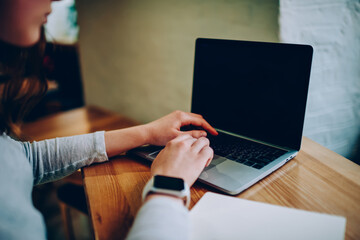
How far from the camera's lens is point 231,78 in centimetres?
76

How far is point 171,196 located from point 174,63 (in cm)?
90

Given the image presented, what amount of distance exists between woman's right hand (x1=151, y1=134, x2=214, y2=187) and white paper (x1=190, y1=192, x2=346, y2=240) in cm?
6

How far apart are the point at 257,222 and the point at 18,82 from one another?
692mm

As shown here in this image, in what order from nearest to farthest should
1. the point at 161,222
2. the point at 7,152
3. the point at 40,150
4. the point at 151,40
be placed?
1. the point at 161,222
2. the point at 7,152
3. the point at 40,150
4. the point at 151,40

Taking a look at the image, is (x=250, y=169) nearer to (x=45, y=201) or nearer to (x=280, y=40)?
(x=280, y=40)

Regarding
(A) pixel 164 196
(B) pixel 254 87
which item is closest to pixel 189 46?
(B) pixel 254 87

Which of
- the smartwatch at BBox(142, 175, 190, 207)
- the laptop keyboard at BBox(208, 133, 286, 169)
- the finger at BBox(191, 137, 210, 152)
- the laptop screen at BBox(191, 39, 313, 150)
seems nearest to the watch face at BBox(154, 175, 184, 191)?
the smartwatch at BBox(142, 175, 190, 207)

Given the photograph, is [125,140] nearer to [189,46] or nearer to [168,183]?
[168,183]

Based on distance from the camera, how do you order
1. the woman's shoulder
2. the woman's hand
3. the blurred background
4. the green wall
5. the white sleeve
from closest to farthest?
the white sleeve, the woman's shoulder, the woman's hand, the blurred background, the green wall

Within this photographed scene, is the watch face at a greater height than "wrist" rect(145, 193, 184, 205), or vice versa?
the watch face

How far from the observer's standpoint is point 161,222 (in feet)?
1.27

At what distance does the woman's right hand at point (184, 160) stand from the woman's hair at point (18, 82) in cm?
38

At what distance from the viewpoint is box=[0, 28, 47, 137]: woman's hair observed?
0.62 m

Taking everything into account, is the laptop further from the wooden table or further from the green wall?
the green wall
